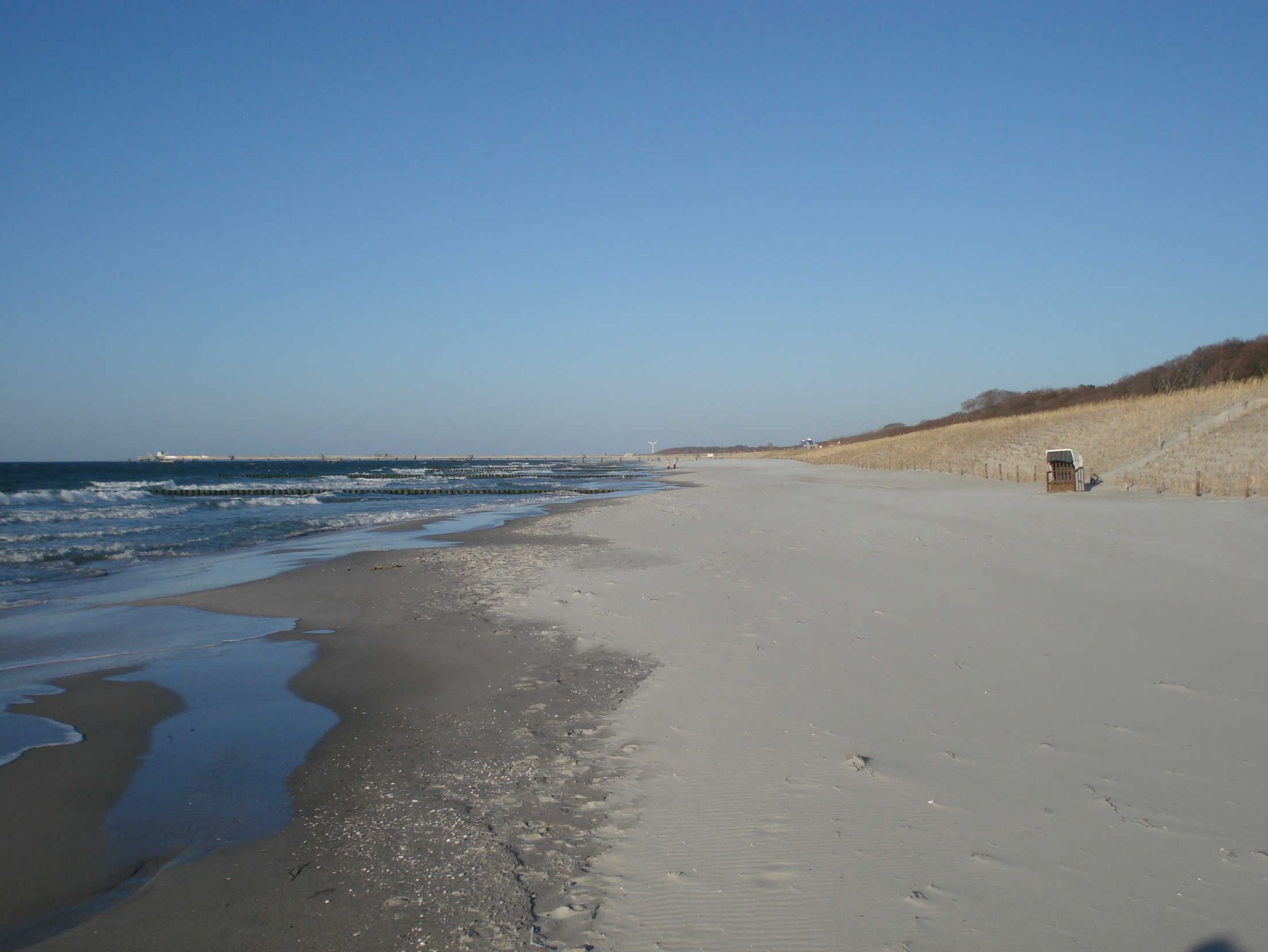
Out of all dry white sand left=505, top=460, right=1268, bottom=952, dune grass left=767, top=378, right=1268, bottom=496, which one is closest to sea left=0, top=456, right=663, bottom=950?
dry white sand left=505, top=460, right=1268, bottom=952

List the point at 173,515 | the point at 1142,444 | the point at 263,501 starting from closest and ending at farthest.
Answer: the point at 1142,444 < the point at 173,515 < the point at 263,501

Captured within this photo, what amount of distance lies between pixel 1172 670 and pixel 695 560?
676 centimetres

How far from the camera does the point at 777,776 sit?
4109 mm

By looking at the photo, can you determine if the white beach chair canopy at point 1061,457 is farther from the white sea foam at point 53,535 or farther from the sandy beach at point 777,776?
the white sea foam at point 53,535

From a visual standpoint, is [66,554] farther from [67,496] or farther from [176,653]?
[67,496]

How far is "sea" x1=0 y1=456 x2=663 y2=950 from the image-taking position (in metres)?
3.95

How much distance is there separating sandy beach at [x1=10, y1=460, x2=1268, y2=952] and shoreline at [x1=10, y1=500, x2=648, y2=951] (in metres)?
0.02

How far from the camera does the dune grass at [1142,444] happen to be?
2002 centimetres

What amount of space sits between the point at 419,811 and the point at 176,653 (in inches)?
194

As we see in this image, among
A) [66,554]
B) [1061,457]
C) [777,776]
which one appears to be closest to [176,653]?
[777,776]

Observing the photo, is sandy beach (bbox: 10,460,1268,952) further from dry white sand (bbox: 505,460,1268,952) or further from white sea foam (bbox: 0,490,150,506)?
white sea foam (bbox: 0,490,150,506)

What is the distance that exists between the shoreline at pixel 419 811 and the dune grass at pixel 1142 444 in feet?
55.8

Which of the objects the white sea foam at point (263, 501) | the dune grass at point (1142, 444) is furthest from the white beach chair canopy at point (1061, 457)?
the white sea foam at point (263, 501)

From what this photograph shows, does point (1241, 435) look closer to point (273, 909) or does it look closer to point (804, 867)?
point (804, 867)
